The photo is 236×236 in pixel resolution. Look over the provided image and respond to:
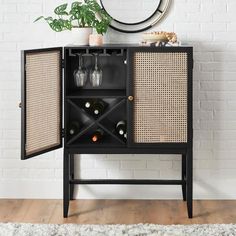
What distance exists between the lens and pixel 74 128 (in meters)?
4.38

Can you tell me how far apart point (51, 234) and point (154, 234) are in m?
0.66

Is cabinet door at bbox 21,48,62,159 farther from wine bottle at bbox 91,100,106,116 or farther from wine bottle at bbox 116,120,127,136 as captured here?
wine bottle at bbox 116,120,127,136

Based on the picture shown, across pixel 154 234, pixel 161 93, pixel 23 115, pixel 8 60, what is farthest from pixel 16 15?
pixel 154 234

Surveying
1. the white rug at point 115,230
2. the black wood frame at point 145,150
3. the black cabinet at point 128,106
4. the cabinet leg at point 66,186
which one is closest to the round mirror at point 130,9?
the black cabinet at point 128,106

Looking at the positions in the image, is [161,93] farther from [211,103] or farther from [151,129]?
[211,103]

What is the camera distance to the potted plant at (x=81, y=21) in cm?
432

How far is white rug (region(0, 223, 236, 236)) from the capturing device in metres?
3.93

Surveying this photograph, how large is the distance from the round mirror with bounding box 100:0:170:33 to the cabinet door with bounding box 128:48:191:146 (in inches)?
20.2

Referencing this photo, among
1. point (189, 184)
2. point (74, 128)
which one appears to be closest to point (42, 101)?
point (74, 128)

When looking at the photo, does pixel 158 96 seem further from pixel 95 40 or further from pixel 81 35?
pixel 81 35

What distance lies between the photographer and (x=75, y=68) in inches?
179

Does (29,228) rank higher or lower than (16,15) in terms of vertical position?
lower

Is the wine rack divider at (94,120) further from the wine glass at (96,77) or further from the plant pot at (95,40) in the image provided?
the plant pot at (95,40)

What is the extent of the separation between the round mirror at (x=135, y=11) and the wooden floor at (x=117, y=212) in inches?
52.5
